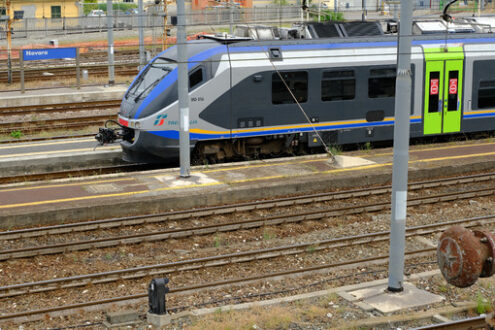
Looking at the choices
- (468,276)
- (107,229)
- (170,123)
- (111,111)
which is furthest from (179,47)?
(111,111)

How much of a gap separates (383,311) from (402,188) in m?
1.79

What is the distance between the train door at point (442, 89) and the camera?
65.8 feet

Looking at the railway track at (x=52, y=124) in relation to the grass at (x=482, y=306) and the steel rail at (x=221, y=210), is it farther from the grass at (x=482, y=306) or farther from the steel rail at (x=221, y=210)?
the grass at (x=482, y=306)

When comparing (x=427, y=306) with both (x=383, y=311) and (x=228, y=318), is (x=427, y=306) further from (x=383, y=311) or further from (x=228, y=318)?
(x=228, y=318)

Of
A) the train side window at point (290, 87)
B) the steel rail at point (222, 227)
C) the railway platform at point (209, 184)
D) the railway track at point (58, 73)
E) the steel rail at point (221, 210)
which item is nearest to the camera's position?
the steel rail at point (222, 227)

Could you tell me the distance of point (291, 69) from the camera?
18422mm

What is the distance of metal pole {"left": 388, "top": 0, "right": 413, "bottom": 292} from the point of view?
10336 millimetres

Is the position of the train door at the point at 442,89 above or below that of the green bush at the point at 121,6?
below

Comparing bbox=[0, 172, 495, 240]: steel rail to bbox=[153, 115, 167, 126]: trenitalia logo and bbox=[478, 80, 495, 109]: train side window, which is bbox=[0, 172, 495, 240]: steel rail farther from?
bbox=[478, 80, 495, 109]: train side window

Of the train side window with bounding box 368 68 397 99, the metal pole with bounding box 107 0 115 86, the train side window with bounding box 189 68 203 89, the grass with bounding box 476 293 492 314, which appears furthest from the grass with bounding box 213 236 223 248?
the metal pole with bounding box 107 0 115 86

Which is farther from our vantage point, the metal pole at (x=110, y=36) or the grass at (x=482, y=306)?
the metal pole at (x=110, y=36)

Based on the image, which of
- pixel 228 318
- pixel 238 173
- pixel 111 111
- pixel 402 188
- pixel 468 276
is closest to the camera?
pixel 468 276

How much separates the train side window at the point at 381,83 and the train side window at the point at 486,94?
2867 mm

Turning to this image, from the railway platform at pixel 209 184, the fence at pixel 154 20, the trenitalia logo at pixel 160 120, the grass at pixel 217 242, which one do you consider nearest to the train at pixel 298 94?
the trenitalia logo at pixel 160 120
